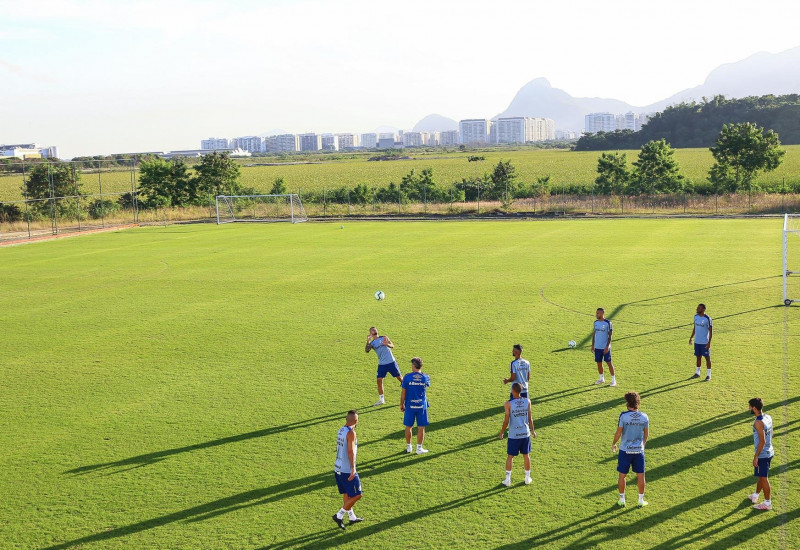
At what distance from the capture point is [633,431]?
32.6ft

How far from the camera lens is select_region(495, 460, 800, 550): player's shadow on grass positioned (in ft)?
30.5

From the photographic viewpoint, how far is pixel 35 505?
10.8 metres

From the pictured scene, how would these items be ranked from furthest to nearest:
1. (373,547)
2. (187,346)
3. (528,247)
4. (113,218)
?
(113,218), (528,247), (187,346), (373,547)

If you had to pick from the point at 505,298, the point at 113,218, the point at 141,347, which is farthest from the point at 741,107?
the point at 141,347

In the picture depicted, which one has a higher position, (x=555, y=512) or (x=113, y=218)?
(x=113, y=218)

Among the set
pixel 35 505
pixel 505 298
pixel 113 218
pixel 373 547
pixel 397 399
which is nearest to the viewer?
pixel 373 547

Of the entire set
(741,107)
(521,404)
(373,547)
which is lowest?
(373,547)

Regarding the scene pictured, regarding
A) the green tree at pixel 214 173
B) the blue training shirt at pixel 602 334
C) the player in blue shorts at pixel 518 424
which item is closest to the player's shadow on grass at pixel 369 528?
the player in blue shorts at pixel 518 424

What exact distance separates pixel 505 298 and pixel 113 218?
48278 millimetres

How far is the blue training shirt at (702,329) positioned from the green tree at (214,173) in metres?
58.6

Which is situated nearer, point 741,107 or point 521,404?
point 521,404

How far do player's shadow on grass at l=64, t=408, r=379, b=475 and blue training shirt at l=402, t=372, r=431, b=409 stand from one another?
2479 millimetres

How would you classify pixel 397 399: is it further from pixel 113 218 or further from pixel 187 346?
pixel 113 218

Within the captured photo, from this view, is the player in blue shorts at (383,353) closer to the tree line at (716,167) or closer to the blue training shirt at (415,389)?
the blue training shirt at (415,389)
